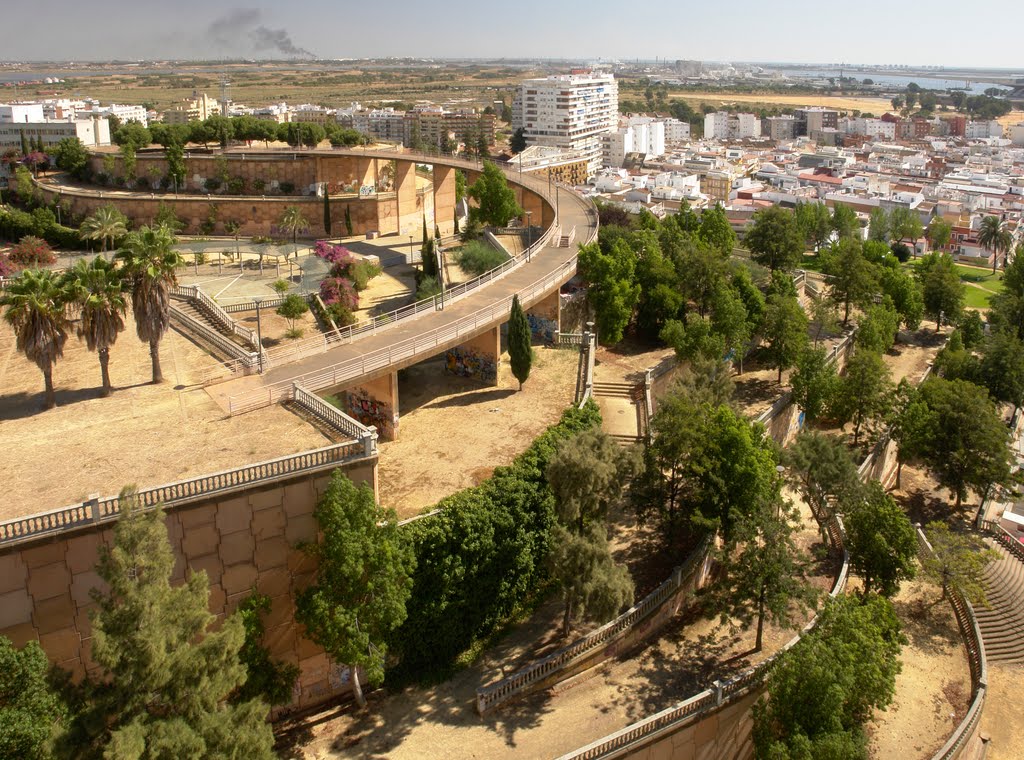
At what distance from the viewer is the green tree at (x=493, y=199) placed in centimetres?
5769

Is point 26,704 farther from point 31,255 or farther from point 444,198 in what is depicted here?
point 444,198

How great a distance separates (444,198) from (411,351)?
45837mm

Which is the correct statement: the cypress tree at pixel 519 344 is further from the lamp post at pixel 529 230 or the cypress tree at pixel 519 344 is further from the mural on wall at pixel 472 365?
the lamp post at pixel 529 230

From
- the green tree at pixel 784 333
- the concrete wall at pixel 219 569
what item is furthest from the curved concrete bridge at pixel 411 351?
the green tree at pixel 784 333

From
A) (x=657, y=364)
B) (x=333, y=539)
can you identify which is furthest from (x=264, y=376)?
(x=657, y=364)

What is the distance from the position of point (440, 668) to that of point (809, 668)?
10284 millimetres

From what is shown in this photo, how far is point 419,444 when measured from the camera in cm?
3039

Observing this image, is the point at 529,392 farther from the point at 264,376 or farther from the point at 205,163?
the point at 205,163

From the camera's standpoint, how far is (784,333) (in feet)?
147

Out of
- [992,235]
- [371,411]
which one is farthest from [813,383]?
[992,235]

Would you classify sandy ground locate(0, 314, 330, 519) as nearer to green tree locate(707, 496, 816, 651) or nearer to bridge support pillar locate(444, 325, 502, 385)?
bridge support pillar locate(444, 325, 502, 385)

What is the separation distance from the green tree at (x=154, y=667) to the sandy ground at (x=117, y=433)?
143 inches

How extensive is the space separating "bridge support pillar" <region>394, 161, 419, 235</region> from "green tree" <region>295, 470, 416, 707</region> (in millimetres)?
49074

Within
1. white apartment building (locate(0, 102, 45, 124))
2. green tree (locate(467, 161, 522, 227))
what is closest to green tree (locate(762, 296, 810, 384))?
green tree (locate(467, 161, 522, 227))
